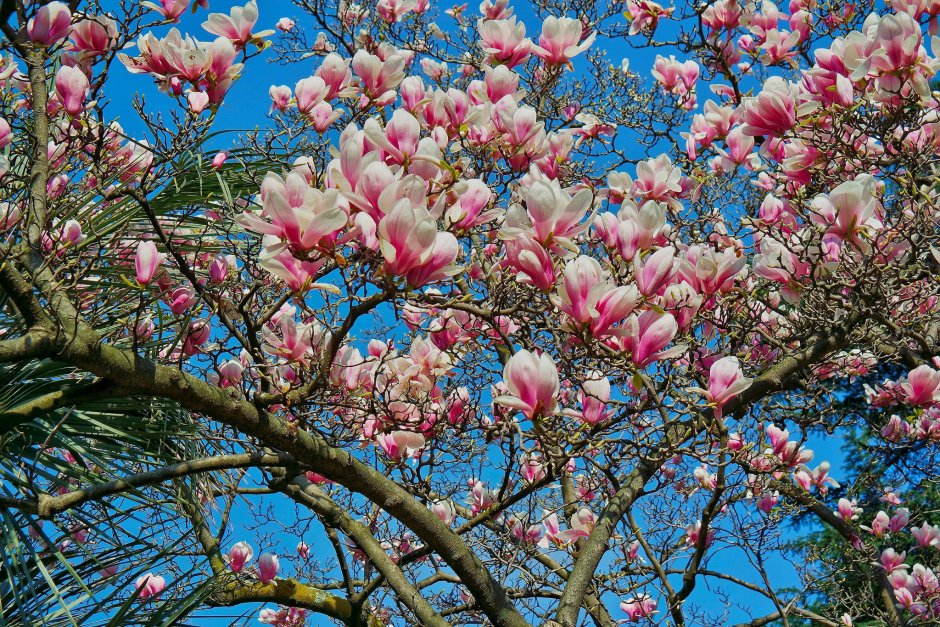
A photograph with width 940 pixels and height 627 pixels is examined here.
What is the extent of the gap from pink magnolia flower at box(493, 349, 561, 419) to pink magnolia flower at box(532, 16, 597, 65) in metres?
1.46

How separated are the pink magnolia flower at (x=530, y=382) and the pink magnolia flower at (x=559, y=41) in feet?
4.79

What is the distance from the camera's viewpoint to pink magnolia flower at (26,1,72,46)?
2062 millimetres

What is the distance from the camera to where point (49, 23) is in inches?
81.7

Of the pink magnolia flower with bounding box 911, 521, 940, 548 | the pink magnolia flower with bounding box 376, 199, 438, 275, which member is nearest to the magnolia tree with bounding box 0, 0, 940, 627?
the pink magnolia flower with bounding box 376, 199, 438, 275

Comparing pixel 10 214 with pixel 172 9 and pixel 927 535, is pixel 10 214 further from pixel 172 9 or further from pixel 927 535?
pixel 927 535

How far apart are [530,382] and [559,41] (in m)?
1.53

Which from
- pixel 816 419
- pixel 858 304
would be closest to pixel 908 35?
pixel 858 304

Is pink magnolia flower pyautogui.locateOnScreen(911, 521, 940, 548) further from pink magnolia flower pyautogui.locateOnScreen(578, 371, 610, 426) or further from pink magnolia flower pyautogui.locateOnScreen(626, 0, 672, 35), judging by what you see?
pink magnolia flower pyautogui.locateOnScreen(578, 371, 610, 426)

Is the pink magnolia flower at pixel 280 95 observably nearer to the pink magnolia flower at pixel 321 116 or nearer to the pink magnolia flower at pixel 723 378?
the pink magnolia flower at pixel 321 116

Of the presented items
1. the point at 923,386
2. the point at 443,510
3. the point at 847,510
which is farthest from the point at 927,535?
the point at 443,510

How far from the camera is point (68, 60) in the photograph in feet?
7.17

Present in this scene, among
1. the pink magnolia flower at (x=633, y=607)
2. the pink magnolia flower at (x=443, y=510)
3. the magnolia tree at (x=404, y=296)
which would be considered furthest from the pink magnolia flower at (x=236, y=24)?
the pink magnolia flower at (x=633, y=607)

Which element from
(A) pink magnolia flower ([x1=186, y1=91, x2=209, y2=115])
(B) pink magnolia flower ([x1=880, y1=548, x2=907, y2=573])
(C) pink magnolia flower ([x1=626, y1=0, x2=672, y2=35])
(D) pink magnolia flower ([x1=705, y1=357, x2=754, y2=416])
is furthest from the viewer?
(B) pink magnolia flower ([x1=880, y1=548, x2=907, y2=573])

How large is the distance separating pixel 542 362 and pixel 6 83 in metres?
2.17
